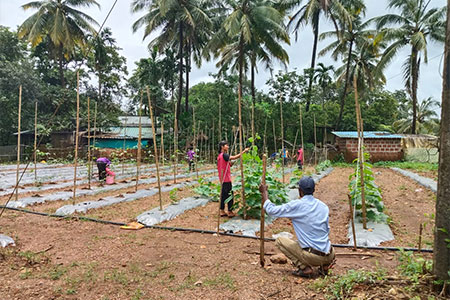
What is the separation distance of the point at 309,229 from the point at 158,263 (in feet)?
5.85

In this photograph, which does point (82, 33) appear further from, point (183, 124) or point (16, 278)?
point (16, 278)

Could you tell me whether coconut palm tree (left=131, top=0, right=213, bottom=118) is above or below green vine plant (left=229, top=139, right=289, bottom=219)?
above

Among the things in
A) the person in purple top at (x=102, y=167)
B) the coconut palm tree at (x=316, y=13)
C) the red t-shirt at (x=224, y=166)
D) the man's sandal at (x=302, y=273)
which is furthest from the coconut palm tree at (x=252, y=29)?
the man's sandal at (x=302, y=273)

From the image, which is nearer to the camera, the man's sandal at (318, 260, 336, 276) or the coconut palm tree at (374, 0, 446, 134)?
the man's sandal at (318, 260, 336, 276)

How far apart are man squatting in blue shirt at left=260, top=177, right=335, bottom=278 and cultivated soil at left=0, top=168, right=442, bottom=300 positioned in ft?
0.54

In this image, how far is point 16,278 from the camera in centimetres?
305

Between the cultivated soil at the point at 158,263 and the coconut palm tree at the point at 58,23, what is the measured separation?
673 inches

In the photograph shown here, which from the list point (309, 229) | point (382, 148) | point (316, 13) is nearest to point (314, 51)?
point (316, 13)

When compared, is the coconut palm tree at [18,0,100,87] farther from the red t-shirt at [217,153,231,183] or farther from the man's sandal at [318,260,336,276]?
the man's sandal at [318,260,336,276]

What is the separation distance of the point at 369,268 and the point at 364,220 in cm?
143

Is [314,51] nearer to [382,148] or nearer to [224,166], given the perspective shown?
[382,148]

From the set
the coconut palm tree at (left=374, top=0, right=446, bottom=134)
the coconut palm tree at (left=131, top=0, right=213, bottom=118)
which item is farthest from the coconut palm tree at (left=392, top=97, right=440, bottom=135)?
the coconut palm tree at (left=131, top=0, right=213, bottom=118)

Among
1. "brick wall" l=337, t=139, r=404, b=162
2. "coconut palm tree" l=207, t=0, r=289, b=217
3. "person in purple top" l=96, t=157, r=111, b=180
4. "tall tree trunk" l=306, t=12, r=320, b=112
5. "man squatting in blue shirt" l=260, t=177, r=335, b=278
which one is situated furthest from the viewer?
"tall tree trunk" l=306, t=12, r=320, b=112

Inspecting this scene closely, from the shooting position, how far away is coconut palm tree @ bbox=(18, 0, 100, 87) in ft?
60.5
